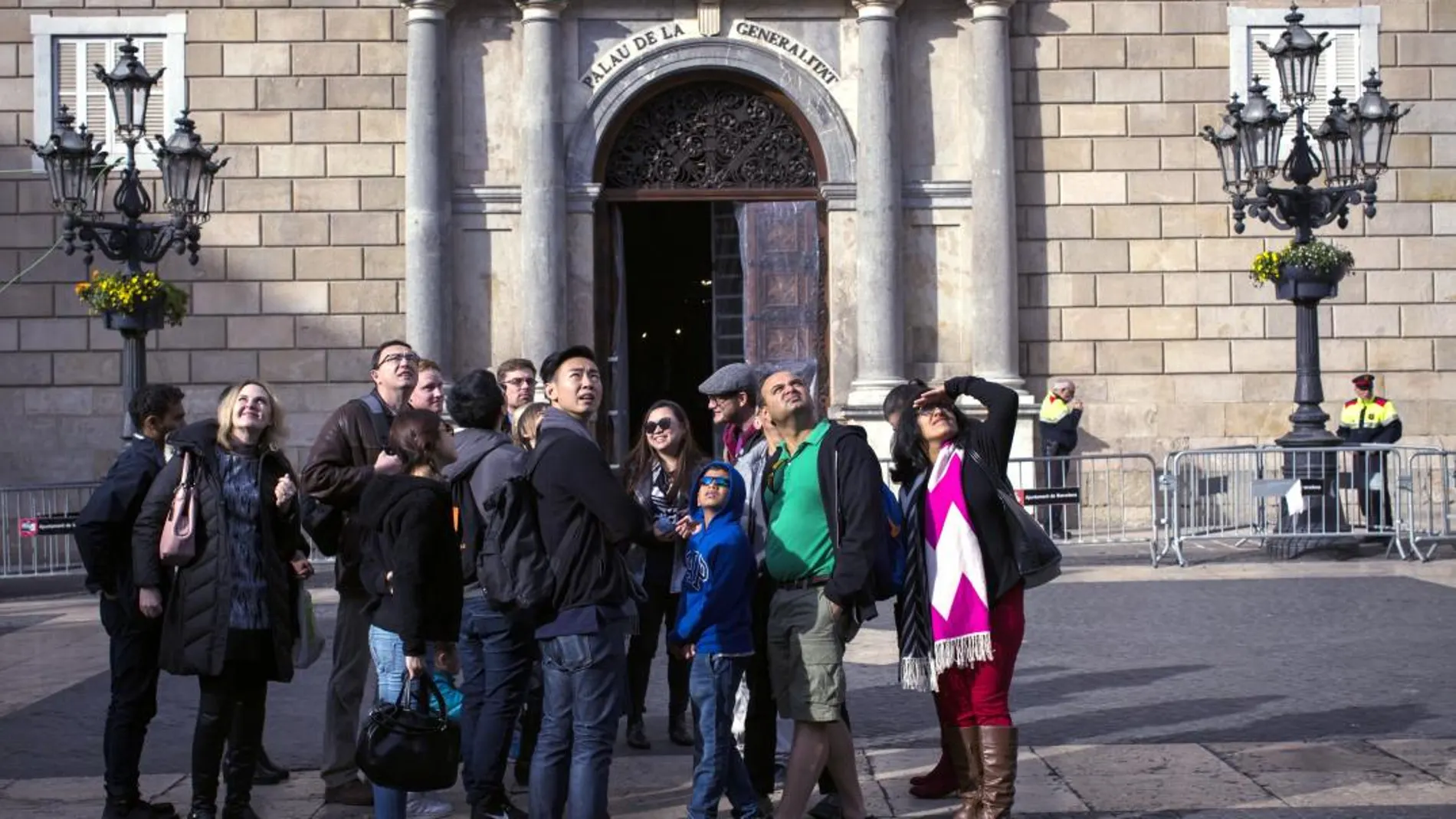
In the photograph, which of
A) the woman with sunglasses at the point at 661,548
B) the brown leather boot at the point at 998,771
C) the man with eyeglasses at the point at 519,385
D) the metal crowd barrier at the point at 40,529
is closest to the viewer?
the brown leather boot at the point at 998,771

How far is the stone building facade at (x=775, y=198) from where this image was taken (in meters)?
20.4

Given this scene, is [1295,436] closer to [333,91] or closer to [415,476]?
[333,91]

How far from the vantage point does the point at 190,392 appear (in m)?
20.5

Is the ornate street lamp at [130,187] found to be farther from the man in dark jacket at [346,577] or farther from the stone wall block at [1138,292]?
the stone wall block at [1138,292]

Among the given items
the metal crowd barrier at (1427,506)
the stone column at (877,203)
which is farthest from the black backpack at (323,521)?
the stone column at (877,203)

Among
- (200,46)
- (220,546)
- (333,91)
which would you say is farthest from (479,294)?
(220,546)

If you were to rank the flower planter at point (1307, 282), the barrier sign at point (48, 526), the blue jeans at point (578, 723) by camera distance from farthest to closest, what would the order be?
the flower planter at point (1307, 282) < the barrier sign at point (48, 526) < the blue jeans at point (578, 723)

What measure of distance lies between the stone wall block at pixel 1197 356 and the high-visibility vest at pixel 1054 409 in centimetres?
149

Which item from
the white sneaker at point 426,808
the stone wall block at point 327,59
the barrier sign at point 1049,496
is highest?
the stone wall block at point 327,59

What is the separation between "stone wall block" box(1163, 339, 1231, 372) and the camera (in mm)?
20844

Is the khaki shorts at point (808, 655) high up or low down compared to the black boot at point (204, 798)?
up

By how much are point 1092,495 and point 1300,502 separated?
2647mm

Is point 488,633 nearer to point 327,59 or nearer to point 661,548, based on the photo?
point 661,548

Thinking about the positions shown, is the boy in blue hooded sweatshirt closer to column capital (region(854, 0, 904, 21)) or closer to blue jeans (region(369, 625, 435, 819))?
blue jeans (region(369, 625, 435, 819))
